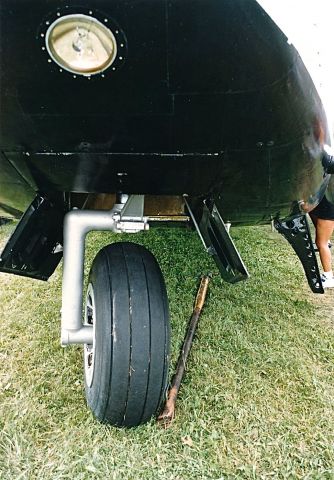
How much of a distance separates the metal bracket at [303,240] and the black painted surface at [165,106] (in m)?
0.66

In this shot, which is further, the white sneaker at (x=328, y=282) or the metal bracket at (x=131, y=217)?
the white sneaker at (x=328, y=282)

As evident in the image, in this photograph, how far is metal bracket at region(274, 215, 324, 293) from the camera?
2.64 meters

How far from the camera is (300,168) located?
1.93m

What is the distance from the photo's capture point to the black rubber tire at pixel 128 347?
200cm

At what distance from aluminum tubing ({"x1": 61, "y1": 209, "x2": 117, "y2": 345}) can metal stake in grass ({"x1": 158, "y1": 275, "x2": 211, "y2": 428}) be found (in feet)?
1.83

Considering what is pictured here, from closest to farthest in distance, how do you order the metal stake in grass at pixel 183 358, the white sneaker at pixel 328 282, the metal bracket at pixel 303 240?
the metal stake in grass at pixel 183 358
the metal bracket at pixel 303 240
the white sneaker at pixel 328 282

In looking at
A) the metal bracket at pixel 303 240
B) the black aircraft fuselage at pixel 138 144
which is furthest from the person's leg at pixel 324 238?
the black aircraft fuselage at pixel 138 144

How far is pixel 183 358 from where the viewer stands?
2652mm

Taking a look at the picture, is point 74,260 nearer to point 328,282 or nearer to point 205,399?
point 205,399

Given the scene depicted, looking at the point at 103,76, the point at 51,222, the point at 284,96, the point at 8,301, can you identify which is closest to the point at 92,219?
the point at 51,222

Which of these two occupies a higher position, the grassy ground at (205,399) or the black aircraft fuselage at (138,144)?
the black aircraft fuselage at (138,144)

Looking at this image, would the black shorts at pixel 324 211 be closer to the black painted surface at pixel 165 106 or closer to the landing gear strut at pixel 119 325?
the black painted surface at pixel 165 106

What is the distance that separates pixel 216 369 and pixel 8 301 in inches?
66.6

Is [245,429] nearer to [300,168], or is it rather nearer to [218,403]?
[218,403]
